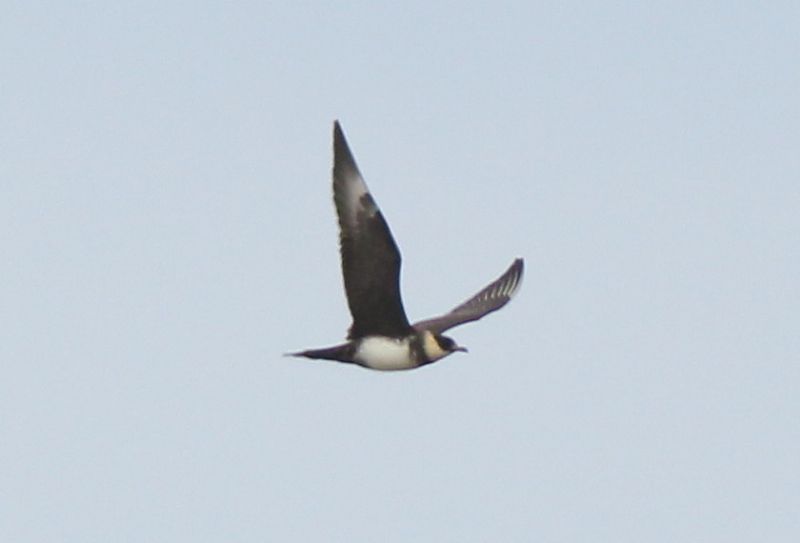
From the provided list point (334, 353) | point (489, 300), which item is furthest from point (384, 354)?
point (489, 300)

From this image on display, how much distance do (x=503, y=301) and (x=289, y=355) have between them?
17.0ft

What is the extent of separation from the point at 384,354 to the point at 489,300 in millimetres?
4948

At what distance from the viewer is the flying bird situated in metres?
17.1

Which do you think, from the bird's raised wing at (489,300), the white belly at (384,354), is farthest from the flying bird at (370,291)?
the bird's raised wing at (489,300)

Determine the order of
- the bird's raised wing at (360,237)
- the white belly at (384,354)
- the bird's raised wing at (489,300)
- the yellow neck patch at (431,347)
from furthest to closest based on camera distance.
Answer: the bird's raised wing at (489,300) → the yellow neck patch at (431,347) → the white belly at (384,354) → the bird's raised wing at (360,237)

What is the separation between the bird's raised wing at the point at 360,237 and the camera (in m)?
17.1

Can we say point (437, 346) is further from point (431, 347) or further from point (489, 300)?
point (489, 300)

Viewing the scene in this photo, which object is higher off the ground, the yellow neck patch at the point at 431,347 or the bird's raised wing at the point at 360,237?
the bird's raised wing at the point at 360,237

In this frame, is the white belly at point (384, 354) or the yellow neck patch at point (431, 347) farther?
the yellow neck patch at point (431, 347)

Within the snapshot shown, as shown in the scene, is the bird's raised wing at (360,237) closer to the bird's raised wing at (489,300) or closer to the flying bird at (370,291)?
the flying bird at (370,291)

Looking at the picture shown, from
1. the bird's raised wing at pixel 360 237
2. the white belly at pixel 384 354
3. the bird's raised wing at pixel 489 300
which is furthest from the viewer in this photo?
the bird's raised wing at pixel 489 300

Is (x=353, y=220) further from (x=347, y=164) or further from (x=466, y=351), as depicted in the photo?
(x=466, y=351)

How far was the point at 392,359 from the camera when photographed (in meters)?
18.3

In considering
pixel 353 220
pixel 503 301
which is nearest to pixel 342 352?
pixel 353 220
